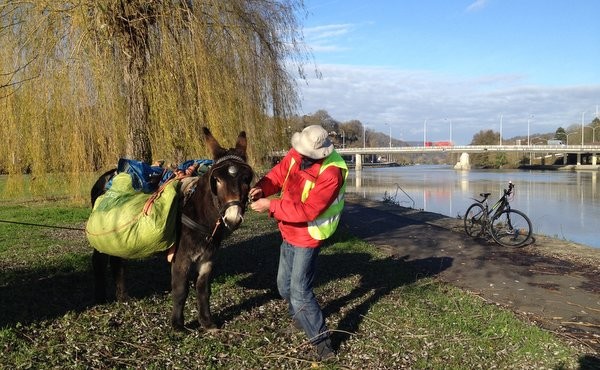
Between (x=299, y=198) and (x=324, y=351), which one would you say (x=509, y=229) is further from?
(x=299, y=198)

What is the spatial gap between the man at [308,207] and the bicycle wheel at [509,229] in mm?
8203

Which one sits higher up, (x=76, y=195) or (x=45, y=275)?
(x=76, y=195)

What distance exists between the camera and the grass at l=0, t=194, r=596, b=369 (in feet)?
14.0

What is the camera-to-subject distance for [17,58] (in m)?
8.36

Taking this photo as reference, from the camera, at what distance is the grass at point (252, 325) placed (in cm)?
428

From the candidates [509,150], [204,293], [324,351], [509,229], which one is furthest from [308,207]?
[509,150]

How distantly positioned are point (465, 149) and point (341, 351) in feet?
270

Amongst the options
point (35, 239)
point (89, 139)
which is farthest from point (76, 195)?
point (35, 239)

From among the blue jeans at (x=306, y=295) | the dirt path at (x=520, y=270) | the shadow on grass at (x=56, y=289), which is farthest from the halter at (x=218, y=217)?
the dirt path at (x=520, y=270)

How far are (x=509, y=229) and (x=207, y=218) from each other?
358 inches

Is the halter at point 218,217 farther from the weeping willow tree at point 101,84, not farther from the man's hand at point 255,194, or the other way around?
the weeping willow tree at point 101,84

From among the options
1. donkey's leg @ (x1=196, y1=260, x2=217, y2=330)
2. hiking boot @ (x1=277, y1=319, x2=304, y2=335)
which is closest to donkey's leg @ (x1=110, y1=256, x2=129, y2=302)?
donkey's leg @ (x1=196, y1=260, x2=217, y2=330)

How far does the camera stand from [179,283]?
4.63 m

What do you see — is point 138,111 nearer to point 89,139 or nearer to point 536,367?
point 89,139
